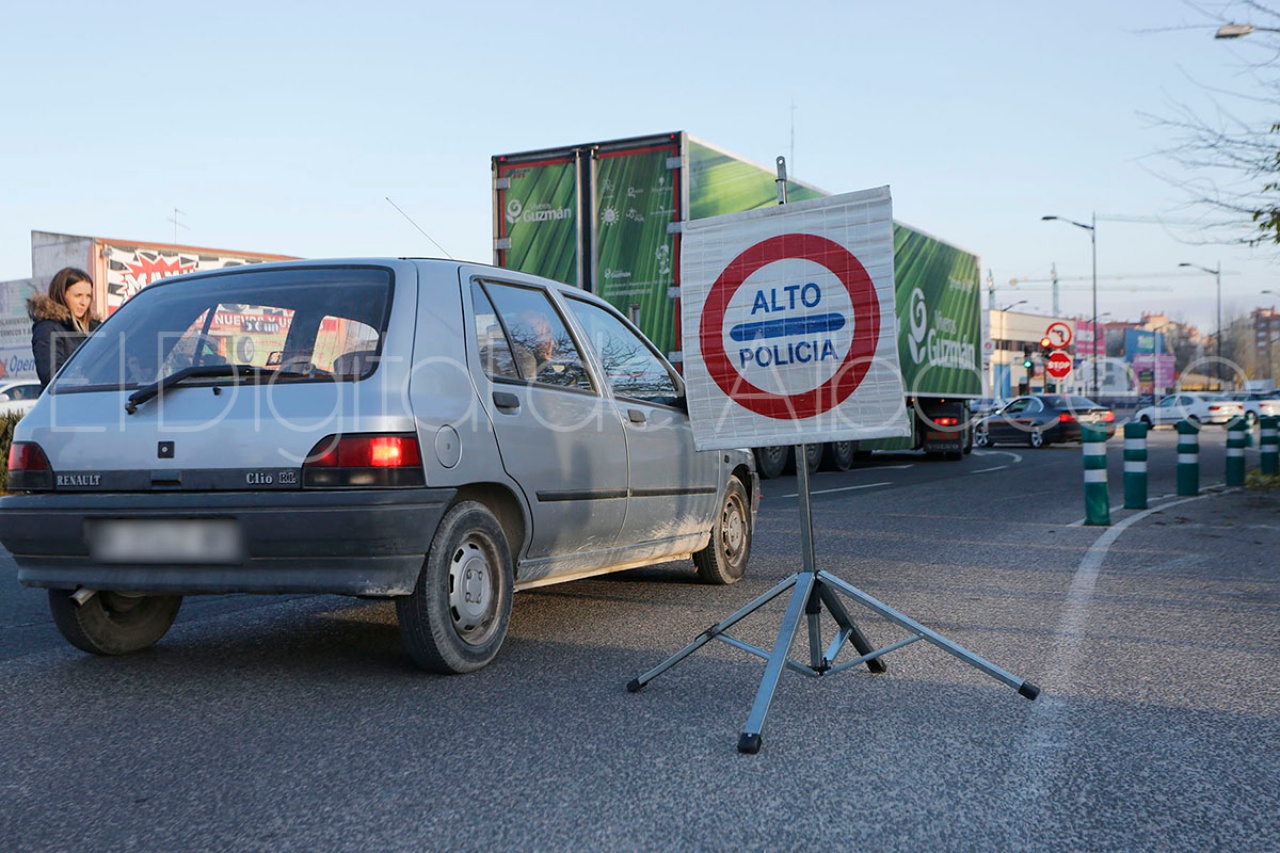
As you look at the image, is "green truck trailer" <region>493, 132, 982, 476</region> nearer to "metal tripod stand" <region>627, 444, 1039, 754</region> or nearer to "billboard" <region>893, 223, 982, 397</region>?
"billboard" <region>893, 223, 982, 397</region>

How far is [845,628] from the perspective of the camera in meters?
4.49

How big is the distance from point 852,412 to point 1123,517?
8202 millimetres

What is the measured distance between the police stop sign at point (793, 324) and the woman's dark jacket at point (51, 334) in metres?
4.74

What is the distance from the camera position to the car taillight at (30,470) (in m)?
4.62

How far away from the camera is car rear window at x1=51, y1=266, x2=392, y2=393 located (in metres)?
4.54

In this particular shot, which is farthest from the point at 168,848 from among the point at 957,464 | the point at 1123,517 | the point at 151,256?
the point at 151,256

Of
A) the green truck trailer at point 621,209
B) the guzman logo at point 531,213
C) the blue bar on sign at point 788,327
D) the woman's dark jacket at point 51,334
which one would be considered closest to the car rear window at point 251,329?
the blue bar on sign at point 788,327

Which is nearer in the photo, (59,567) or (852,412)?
(852,412)

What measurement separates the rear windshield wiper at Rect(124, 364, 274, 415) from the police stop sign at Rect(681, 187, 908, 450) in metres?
1.65

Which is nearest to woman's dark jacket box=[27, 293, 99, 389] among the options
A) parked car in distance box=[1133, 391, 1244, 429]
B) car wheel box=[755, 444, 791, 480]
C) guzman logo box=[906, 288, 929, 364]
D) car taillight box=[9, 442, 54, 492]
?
car taillight box=[9, 442, 54, 492]

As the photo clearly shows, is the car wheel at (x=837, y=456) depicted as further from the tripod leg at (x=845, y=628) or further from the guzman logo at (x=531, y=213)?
the tripod leg at (x=845, y=628)

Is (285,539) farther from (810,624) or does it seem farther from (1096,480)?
(1096,480)

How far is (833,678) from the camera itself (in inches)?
183

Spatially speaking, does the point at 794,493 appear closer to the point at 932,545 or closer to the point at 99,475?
the point at 932,545
